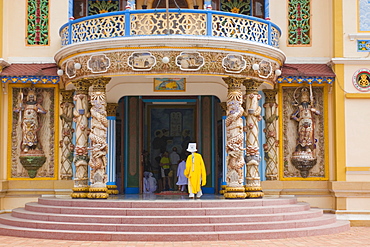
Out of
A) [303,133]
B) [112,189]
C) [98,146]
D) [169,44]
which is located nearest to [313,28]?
[303,133]

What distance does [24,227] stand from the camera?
1284cm

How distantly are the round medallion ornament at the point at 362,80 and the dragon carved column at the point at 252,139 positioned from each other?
2955 mm

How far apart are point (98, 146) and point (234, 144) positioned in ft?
10.7

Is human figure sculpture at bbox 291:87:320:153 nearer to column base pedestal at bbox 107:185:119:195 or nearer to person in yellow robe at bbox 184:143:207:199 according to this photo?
person in yellow robe at bbox 184:143:207:199

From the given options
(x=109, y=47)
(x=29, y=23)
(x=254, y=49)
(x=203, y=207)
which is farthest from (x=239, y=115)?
(x=29, y=23)

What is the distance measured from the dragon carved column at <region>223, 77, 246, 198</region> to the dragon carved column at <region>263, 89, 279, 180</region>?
6.88 feet

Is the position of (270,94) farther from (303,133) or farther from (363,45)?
(363,45)

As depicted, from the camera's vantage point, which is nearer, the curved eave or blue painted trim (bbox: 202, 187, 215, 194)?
the curved eave

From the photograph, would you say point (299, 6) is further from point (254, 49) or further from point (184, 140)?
point (184, 140)

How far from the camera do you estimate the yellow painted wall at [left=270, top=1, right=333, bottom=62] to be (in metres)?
16.1

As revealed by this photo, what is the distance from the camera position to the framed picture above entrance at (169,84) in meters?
15.5

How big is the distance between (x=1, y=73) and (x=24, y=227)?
182 inches

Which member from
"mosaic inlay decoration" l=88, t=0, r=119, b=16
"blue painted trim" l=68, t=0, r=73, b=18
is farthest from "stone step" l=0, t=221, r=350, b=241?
"mosaic inlay decoration" l=88, t=0, r=119, b=16

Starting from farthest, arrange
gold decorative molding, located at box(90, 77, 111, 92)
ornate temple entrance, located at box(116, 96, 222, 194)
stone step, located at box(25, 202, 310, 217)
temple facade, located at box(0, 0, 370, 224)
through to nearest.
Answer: ornate temple entrance, located at box(116, 96, 222, 194) → temple facade, located at box(0, 0, 370, 224) → gold decorative molding, located at box(90, 77, 111, 92) → stone step, located at box(25, 202, 310, 217)
